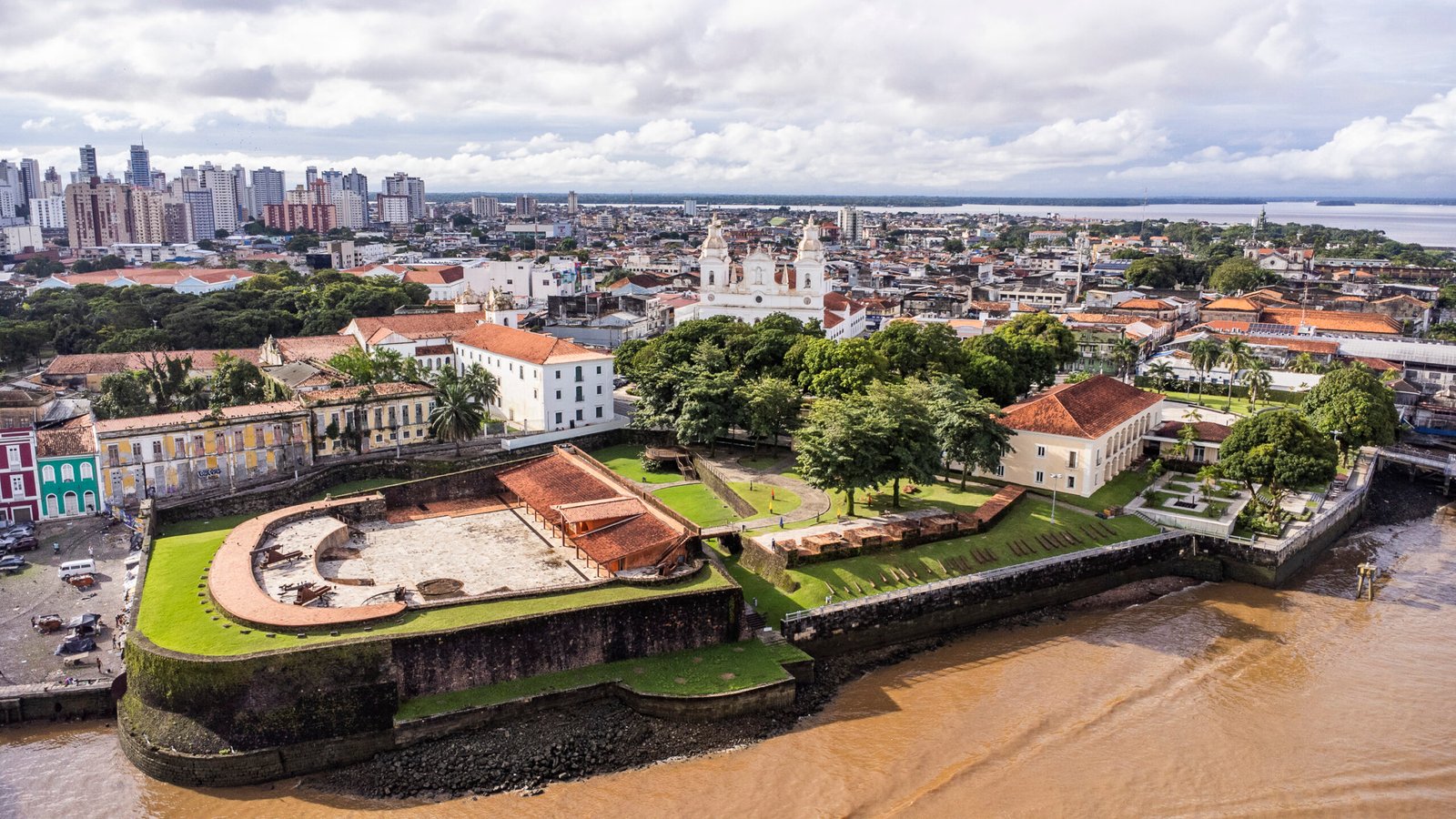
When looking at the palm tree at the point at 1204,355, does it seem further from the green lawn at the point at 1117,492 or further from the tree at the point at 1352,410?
the green lawn at the point at 1117,492

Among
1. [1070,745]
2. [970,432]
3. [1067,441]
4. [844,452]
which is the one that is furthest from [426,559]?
[1067,441]

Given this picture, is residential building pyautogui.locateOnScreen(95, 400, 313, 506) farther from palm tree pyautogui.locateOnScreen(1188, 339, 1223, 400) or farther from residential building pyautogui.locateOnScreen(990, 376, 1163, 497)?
palm tree pyautogui.locateOnScreen(1188, 339, 1223, 400)

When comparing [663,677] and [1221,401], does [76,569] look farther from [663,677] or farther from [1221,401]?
[1221,401]

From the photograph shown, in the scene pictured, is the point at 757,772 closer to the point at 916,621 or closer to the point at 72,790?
the point at 916,621

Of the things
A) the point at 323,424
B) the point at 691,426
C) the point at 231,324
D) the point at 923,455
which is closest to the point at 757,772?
the point at 923,455

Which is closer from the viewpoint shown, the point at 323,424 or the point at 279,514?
the point at 279,514

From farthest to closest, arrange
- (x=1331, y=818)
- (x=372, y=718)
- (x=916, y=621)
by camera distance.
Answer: (x=916, y=621), (x=372, y=718), (x=1331, y=818)
